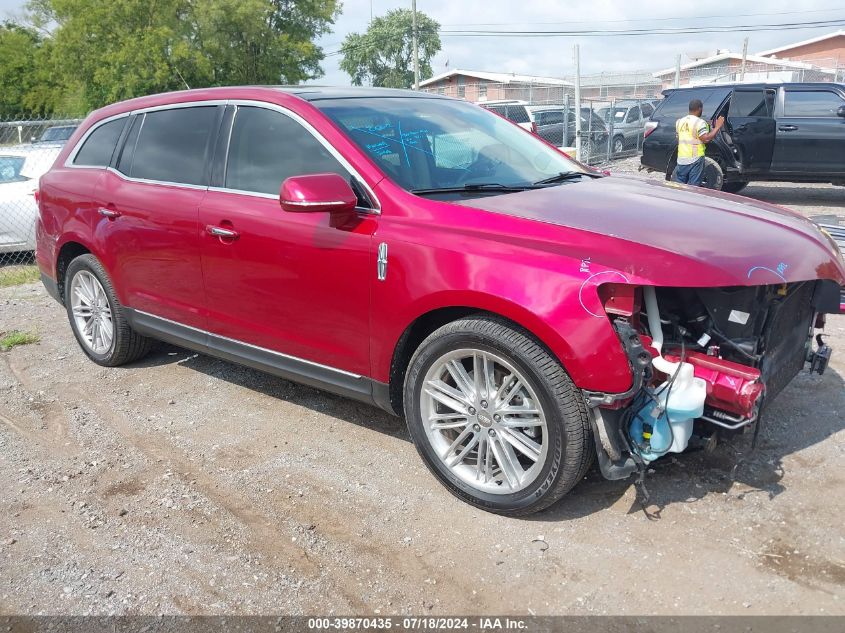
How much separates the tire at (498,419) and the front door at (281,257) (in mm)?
432

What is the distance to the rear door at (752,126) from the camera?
451 inches

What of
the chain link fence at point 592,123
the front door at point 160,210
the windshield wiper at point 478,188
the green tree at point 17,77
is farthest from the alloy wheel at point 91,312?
the green tree at point 17,77

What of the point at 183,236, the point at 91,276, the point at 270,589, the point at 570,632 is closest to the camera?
the point at 570,632

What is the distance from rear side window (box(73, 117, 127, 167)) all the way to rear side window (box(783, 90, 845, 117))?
405 inches

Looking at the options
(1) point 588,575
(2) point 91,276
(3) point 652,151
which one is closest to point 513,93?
(3) point 652,151

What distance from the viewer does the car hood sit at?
2.82 meters

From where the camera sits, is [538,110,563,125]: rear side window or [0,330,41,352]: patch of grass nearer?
[0,330,41,352]: patch of grass

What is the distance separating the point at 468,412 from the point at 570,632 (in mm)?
1026

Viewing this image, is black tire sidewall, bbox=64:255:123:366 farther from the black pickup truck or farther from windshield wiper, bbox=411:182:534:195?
the black pickup truck

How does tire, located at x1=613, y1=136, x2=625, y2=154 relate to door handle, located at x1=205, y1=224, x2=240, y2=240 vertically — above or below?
below

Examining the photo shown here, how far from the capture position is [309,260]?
3604mm

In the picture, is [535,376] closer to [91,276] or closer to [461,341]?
[461,341]

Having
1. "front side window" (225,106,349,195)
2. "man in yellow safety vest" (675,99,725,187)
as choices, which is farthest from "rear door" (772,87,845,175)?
"front side window" (225,106,349,195)

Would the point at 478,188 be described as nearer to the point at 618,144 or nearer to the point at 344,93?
the point at 344,93
